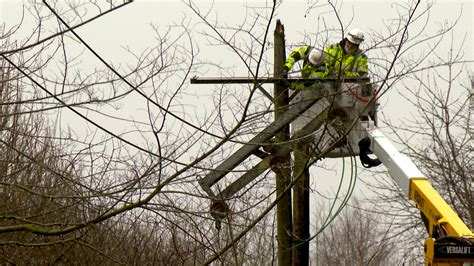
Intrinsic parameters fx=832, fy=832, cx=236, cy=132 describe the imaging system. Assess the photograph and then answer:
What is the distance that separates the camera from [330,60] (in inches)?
314

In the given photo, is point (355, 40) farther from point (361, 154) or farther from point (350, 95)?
point (361, 154)

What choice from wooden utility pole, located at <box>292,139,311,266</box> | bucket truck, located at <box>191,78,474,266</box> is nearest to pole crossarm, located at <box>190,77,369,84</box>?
bucket truck, located at <box>191,78,474,266</box>

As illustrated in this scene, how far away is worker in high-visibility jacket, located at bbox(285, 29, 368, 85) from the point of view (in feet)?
24.5

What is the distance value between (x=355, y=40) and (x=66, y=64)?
11.6 ft

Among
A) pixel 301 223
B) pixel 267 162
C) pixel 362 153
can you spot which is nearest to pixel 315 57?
pixel 362 153

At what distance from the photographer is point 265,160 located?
29.8 feet

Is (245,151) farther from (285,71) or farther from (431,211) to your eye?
(431,211)

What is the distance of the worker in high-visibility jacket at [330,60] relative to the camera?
24.5 ft

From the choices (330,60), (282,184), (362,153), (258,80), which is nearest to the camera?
(258,80)

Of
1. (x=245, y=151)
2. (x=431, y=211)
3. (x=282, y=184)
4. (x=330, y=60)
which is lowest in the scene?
(x=431, y=211)

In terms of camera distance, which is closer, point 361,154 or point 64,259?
point 361,154

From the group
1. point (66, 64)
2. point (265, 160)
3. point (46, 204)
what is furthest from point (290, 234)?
point (66, 64)

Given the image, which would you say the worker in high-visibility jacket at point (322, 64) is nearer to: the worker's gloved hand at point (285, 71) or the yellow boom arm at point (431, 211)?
the worker's gloved hand at point (285, 71)

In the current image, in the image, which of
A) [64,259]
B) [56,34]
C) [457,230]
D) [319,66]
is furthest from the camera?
[64,259]
